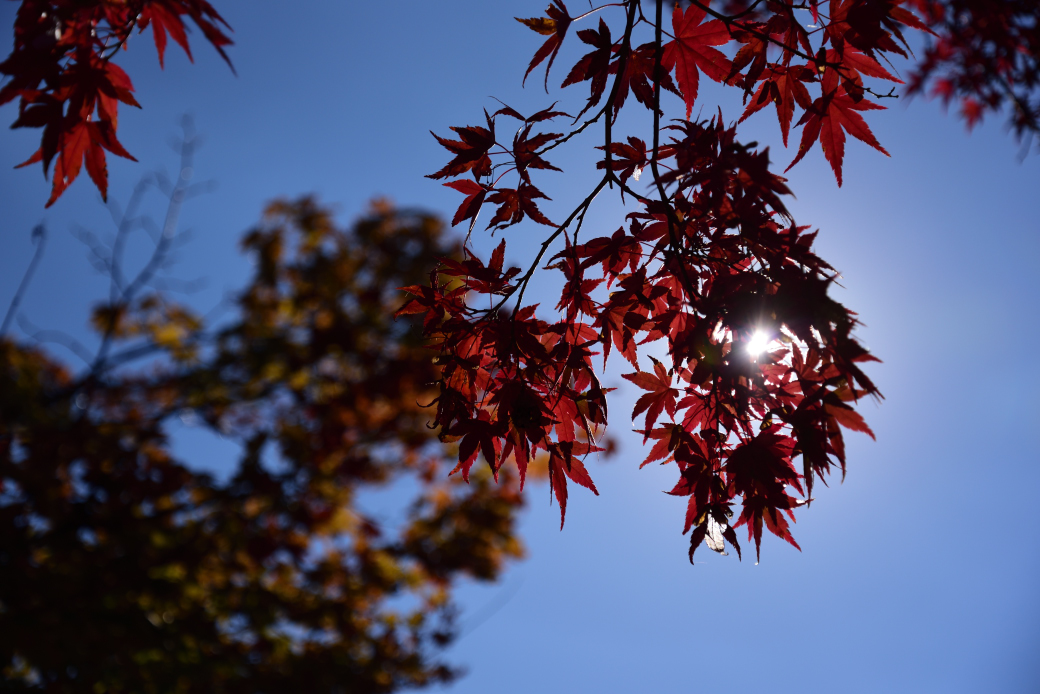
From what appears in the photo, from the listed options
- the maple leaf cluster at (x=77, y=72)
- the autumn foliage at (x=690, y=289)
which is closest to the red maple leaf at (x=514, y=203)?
the autumn foliage at (x=690, y=289)

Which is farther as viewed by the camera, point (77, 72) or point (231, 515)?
point (231, 515)

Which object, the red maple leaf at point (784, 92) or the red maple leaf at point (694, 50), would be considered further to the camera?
the red maple leaf at point (784, 92)

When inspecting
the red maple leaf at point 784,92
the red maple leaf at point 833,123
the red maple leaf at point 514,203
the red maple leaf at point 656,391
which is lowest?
the red maple leaf at point 656,391

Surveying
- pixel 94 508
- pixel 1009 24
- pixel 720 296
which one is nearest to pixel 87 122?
pixel 720 296

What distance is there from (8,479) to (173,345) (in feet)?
5.69

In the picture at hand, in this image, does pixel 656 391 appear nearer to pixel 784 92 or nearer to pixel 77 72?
pixel 784 92

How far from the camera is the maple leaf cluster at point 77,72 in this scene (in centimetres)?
A: 177

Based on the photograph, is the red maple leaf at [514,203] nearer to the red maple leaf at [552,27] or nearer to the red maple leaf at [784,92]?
the red maple leaf at [552,27]

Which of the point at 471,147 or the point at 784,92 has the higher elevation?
the point at 784,92

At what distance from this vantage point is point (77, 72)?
1.90 meters

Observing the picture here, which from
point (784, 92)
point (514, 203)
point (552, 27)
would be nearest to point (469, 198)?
point (514, 203)

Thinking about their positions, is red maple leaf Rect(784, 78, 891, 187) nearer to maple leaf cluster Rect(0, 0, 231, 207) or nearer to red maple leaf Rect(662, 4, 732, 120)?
red maple leaf Rect(662, 4, 732, 120)

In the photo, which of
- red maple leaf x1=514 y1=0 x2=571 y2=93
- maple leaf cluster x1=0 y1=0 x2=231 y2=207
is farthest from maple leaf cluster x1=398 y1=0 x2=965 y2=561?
maple leaf cluster x1=0 y1=0 x2=231 y2=207

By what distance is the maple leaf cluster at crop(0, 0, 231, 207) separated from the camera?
1772mm
